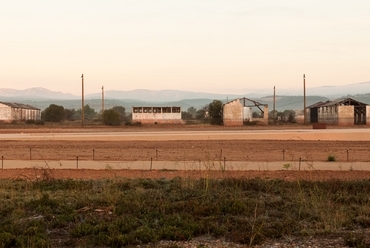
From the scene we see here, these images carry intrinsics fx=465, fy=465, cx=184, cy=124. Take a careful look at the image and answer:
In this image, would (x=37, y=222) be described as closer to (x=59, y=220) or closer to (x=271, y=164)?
(x=59, y=220)

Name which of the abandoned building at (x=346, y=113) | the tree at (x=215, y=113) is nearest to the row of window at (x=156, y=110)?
the tree at (x=215, y=113)

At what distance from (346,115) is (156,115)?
1384 inches

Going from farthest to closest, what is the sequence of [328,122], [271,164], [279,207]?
[328,122] < [271,164] < [279,207]

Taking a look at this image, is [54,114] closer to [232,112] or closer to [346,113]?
[232,112]

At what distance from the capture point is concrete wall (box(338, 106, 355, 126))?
7894 centimetres

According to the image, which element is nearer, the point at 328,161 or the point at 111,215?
the point at 111,215

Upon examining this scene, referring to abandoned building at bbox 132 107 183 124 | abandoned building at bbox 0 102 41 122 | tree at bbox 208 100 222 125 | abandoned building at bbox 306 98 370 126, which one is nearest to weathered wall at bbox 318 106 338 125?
abandoned building at bbox 306 98 370 126

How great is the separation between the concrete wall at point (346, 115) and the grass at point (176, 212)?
223 feet

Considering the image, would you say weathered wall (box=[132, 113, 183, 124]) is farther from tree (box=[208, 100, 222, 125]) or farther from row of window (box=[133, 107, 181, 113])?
tree (box=[208, 100, 222, 125])

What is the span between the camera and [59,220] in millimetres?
9445

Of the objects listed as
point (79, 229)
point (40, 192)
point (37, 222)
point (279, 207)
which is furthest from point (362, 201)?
point (40, 192)

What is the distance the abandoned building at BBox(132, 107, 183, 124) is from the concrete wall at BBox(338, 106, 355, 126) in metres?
29.2

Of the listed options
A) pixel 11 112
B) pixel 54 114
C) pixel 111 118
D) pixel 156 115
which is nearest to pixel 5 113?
pixel 11 112

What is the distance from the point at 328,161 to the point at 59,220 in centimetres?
1910
